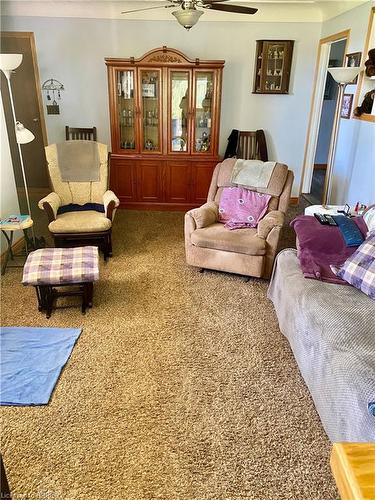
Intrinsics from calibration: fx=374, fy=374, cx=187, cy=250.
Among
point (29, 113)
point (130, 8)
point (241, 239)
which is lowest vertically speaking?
point (241, 239)

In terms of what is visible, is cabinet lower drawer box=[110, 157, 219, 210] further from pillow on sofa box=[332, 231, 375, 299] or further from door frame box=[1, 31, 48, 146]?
pillow on sofa box=[332, 231, 375, 299]

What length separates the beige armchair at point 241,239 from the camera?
3160mm

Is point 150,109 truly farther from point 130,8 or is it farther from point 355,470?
point 355,470

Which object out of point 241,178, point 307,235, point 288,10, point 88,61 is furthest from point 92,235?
point 288,10

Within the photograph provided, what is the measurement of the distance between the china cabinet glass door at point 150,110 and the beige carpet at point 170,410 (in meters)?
2.29

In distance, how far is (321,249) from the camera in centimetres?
266

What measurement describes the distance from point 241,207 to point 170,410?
2.04 m

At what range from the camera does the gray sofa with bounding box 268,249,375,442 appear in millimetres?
→ 1610

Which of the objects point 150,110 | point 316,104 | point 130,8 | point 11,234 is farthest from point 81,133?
point 316,104

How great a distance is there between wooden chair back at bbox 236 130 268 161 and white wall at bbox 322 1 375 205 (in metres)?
0.95

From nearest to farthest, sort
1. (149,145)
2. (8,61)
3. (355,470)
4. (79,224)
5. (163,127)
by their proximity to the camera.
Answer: (355,470) → (8,61) → (79,224) → (163,127) → (149,145)

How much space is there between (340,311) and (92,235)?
229cm

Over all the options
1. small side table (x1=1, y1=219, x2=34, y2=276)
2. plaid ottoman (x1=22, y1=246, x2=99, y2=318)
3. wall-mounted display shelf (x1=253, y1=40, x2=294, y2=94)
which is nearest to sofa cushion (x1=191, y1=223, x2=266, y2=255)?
plaid ottoman (x1=22, y1=246, x2=99, y2=318)

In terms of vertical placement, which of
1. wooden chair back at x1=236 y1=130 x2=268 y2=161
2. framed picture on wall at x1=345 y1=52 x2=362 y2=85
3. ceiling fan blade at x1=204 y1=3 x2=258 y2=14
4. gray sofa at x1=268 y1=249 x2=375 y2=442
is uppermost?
ceiling fan blade at x1=204 y1=3 x2=258 y2=14
